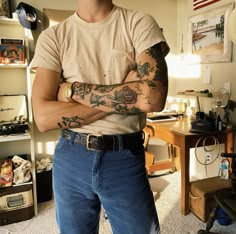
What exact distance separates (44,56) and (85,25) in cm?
19

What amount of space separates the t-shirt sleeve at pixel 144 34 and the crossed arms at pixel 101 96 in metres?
0.02

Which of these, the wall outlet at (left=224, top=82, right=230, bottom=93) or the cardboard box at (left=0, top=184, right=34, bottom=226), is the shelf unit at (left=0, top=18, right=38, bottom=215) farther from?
the wall outlet at (left=224, top=82, right=230, bottom=93)

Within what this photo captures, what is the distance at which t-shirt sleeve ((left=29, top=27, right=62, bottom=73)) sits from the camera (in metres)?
0.93

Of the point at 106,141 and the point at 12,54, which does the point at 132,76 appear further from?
the point at 12,54

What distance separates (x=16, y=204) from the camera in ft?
7.27

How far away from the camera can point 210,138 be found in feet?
7.52

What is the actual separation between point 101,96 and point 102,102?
0.02 meters

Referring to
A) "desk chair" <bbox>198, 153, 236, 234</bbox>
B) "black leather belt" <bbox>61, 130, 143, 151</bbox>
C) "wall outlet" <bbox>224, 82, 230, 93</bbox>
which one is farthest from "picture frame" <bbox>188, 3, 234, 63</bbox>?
"black leather belt" <bbox>61, 130, 143, 151</bbox>

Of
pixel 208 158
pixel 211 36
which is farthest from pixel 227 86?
pixel 208 158

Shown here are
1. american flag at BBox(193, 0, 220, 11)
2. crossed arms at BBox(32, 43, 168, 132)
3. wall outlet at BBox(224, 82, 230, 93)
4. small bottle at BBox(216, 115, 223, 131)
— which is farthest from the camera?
american flag at BBox(193, 0, 220, 11)

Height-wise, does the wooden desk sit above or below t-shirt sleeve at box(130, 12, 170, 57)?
below

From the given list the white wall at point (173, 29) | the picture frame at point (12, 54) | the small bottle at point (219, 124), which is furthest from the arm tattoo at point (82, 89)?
the white wall at point (173, 29)

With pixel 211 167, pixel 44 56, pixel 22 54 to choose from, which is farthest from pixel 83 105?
pixel 211 167

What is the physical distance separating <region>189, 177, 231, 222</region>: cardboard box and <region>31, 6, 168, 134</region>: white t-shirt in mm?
1481
